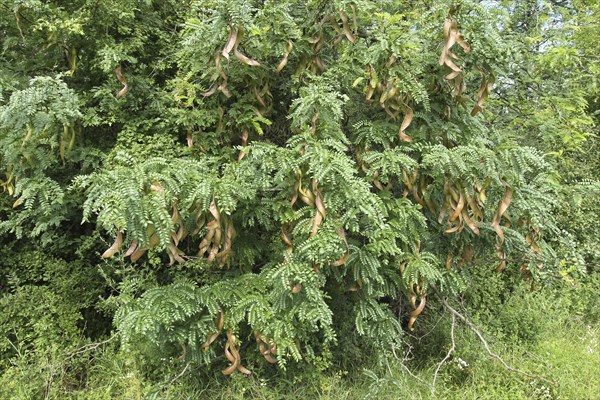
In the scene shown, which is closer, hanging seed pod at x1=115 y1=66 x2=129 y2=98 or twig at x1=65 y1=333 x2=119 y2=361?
hanging seed pod at x1=115 y1=66 x2=129 y2=98

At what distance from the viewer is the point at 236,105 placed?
3379 mm

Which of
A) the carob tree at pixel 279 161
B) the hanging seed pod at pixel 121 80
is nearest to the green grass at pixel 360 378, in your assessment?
the carob tree at pixel 279 161

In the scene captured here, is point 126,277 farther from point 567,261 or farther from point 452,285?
point 567,261

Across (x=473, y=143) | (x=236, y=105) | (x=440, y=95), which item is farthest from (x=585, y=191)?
(x=236, y=105)

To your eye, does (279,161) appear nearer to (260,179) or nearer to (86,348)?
(260,179)

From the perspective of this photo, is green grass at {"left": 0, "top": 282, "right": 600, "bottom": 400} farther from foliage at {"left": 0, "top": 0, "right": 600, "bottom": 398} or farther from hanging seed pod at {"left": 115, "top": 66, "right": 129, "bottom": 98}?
hanging seed pod at {"left": 115, "top": 66, "right": 129, "bottom": 98}

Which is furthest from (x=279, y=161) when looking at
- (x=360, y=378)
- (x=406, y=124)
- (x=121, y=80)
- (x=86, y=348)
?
(x=86, y=348)

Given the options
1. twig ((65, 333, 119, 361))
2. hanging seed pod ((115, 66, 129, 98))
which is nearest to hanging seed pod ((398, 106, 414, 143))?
hanging seed pod ((115, 66, 129, 98))

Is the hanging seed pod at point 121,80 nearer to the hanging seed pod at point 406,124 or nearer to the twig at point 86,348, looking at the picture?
the twig at point 86,348

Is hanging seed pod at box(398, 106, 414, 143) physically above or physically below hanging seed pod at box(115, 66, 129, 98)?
above

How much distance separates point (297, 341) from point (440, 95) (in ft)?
6.79

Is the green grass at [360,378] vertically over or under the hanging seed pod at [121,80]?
under

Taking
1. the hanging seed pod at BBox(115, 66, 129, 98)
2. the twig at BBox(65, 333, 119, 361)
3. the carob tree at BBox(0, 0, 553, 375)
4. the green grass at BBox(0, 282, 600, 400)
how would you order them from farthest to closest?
1. the twig at BBox(65, 333, 119, 361)
2. the hanging seed pod at BBox(115, 66, 129, 98)
3. the green grass at BBox(0, 282, 600, 400)
4. the carob tree at BBox(0, 0, 553, 375)

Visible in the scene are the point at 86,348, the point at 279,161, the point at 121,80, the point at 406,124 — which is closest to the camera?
the point at 279,161
